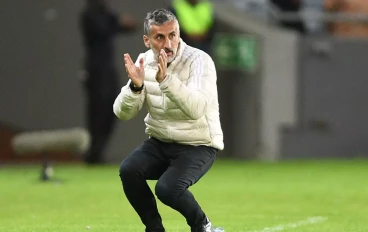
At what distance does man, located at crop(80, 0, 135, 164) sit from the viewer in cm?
1891

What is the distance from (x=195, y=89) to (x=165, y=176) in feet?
2.38

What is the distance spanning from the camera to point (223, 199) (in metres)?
13.6

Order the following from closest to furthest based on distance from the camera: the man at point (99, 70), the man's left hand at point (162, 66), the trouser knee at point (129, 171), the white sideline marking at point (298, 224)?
1. the man's left hand at point (162, 66)
2. the trouser knee at point (129, 171)
3. the white sideline marking at point (298, 224)
4. the man at point (99, 70)

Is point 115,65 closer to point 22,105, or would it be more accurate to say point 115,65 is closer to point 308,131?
point 22,105

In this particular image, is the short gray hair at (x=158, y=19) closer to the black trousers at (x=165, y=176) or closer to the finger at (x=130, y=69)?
the finger at (x=130, y=69)

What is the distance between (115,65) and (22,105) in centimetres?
179

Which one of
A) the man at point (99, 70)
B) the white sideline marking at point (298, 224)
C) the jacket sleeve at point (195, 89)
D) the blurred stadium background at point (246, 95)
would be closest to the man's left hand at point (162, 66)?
the jacket sleeve at point (195, 89)

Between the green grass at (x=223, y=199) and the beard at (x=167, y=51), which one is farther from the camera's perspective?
the green grass at (x=223, y=199)

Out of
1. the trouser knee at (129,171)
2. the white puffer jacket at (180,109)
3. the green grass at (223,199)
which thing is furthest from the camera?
the green grass at (223,199)

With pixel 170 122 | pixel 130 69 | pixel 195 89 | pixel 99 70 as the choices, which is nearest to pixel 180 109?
pixel 195 89

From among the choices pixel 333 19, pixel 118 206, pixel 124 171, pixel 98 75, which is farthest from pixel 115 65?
pixel 124 171

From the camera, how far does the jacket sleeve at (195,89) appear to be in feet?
27.0

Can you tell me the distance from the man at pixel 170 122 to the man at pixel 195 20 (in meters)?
10.2

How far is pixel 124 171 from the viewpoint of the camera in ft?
28.7
